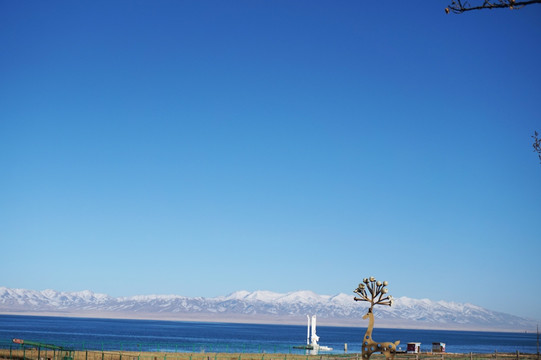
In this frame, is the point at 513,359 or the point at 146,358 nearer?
the point at 146,358

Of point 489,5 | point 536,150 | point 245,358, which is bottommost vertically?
point 245,358

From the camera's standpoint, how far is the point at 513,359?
254ft

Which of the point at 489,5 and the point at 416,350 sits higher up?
the point at 489,5

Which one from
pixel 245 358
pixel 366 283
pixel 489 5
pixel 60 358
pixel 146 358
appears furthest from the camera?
pixel 245 358

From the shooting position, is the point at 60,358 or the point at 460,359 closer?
the point at 60,358

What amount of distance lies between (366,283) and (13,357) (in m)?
41.6

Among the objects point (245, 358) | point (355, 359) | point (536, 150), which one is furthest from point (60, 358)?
point (536, 150)

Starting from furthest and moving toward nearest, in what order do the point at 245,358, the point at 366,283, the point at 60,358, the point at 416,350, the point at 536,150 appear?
the point at 416,350 < the point at 245,358 < the point at 60,358 < the point at 366,283 < the point at 536,150

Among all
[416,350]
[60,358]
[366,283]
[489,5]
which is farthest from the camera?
[416,350]

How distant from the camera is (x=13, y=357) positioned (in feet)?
193

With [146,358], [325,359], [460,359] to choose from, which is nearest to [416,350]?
[460,359]

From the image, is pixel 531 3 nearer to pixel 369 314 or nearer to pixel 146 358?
pixel 369 314

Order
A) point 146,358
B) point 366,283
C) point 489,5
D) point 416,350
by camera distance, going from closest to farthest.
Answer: point 489,5 < point 366,283 < point 146,358 < point 416,350

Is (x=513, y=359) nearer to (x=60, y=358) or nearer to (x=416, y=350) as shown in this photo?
(x=416, y=350)
